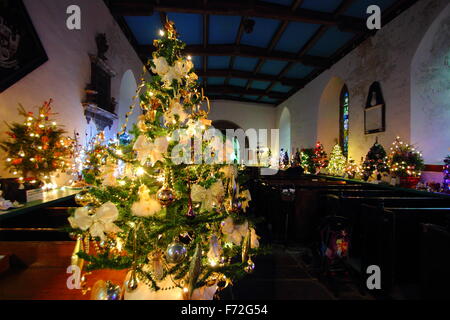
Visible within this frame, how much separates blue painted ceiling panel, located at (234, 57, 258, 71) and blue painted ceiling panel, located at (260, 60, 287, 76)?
0.45 meters

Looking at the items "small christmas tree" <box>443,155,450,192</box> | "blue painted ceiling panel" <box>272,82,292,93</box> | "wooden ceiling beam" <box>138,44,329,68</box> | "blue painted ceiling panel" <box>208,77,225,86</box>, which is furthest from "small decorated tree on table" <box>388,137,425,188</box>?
"blue painted ceiling panel" <box>208,77,225,86</box>

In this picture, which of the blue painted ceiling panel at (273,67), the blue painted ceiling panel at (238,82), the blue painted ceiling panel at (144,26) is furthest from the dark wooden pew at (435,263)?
the blue painted ceiling panel at (238,82)

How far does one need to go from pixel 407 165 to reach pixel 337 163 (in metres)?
2.75

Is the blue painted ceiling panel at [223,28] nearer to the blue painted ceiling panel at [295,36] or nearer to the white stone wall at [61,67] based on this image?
the blue painted ceiling panel at [295,36]

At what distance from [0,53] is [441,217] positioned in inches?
215

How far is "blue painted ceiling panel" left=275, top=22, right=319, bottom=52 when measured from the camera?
249 inches

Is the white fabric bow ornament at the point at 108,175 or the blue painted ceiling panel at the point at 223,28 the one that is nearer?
the white fabric bow ornament at the point at 108,175

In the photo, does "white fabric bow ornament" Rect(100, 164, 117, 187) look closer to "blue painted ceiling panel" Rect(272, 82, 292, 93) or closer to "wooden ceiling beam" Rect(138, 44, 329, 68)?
"wooden ceiling beam" Rect(138, 44, 329, 68)

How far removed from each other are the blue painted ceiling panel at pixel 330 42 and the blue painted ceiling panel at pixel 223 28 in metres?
2.69

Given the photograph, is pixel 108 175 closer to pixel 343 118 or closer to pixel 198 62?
pixel 198 62

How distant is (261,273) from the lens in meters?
2.90

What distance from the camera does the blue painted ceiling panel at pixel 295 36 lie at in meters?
6.33
